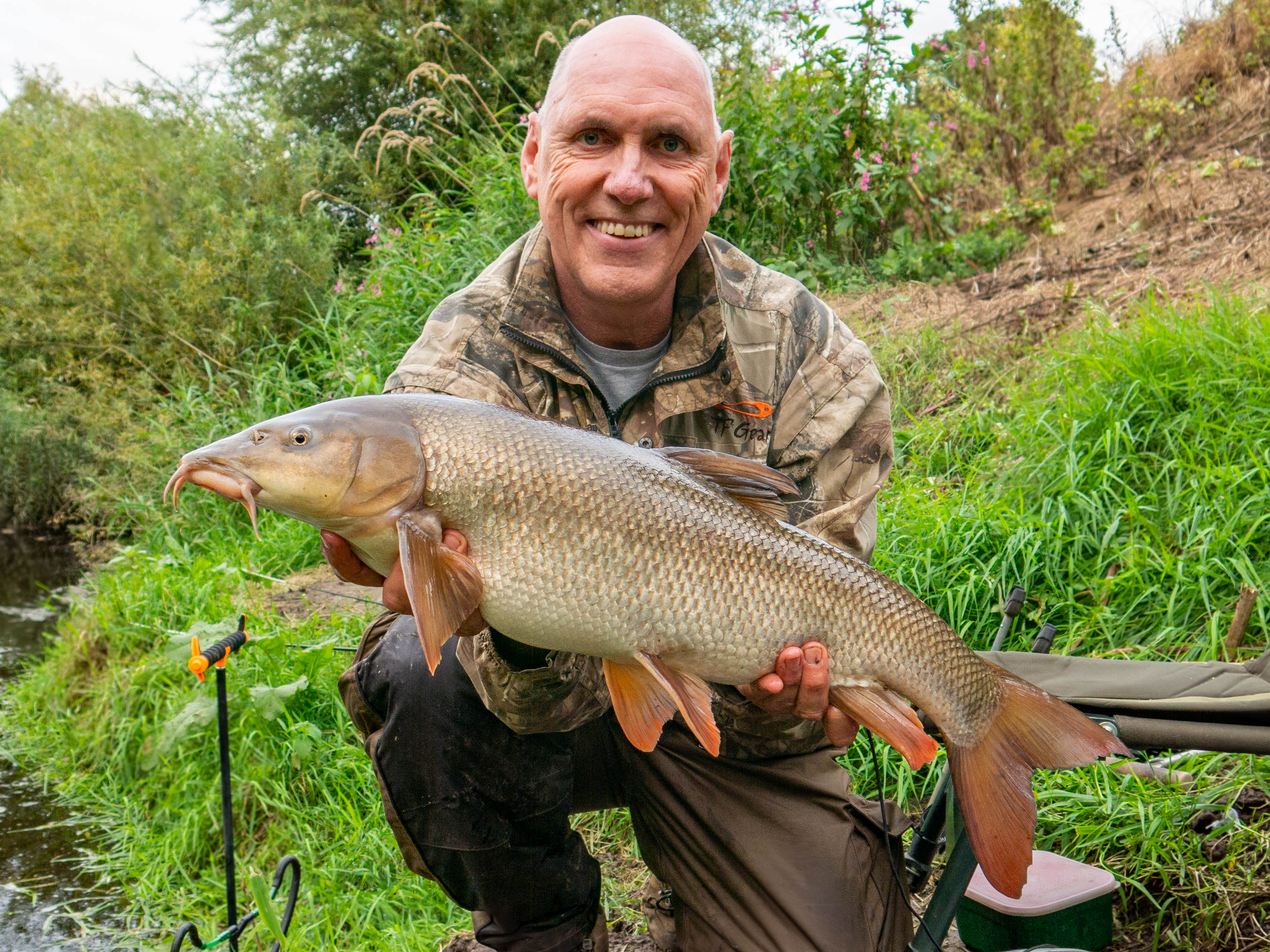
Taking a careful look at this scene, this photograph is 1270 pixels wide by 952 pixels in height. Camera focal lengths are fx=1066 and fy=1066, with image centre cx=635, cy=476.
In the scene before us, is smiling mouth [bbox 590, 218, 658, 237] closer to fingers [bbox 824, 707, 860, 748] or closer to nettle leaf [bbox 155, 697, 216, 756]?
fingers [bbox 824, 707, 860, 748]

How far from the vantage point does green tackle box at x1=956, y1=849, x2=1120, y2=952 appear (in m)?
1.86

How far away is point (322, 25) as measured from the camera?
7.61m

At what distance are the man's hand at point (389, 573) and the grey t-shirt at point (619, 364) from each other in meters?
0.72

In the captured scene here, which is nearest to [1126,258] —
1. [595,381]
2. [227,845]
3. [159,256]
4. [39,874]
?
[595,381]

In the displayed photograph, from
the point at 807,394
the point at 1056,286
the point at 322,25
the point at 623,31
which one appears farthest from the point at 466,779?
the point at 322,25

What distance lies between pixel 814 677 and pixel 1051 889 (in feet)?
2.28

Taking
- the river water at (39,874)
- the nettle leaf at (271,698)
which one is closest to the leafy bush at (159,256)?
the river water at (39,874)

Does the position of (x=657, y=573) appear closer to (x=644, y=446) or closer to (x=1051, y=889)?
(x=644, y=446)

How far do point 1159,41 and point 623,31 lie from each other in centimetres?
537

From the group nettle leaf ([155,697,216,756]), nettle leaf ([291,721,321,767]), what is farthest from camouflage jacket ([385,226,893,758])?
nettle leaf ([155,697,216,756])

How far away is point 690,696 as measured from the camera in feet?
5.16

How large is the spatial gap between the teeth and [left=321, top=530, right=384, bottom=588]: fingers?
0.87 m

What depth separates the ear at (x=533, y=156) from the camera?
2.30 meters

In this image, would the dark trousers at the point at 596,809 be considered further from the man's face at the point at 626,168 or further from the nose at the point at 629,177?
the nose at the point at 629,177
